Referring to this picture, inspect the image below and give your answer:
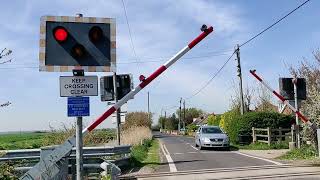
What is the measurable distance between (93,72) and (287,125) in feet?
86.4

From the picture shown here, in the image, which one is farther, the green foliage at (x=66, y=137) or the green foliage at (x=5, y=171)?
the green foliage at (x=66, y=137)

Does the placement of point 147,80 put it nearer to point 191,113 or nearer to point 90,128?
point 90,128

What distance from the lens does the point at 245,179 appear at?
1266 centimetres

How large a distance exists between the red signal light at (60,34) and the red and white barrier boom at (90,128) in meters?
1.54

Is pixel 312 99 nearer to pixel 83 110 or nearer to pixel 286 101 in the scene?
pixel 286 101

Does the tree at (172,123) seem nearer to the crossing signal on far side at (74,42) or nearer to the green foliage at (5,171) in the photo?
the crossing signal on far side at (74,42)

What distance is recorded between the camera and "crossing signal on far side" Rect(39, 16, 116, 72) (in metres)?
7.59

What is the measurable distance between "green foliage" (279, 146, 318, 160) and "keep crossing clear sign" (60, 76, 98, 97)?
40.5 feet

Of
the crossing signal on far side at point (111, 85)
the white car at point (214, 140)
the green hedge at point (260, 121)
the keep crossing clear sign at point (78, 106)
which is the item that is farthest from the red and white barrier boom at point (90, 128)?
the green hedge at point (260, 121)

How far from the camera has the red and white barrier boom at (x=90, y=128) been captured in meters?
7.95

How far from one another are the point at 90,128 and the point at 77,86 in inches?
49.5

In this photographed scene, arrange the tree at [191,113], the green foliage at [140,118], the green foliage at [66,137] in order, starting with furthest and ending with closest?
the tree at [191,113]
the green foliage at [140,118]
the green foliage at [66,137]

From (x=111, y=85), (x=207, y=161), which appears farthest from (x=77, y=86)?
(x=207, y=161)

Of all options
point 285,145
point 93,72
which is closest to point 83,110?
point 93,72
